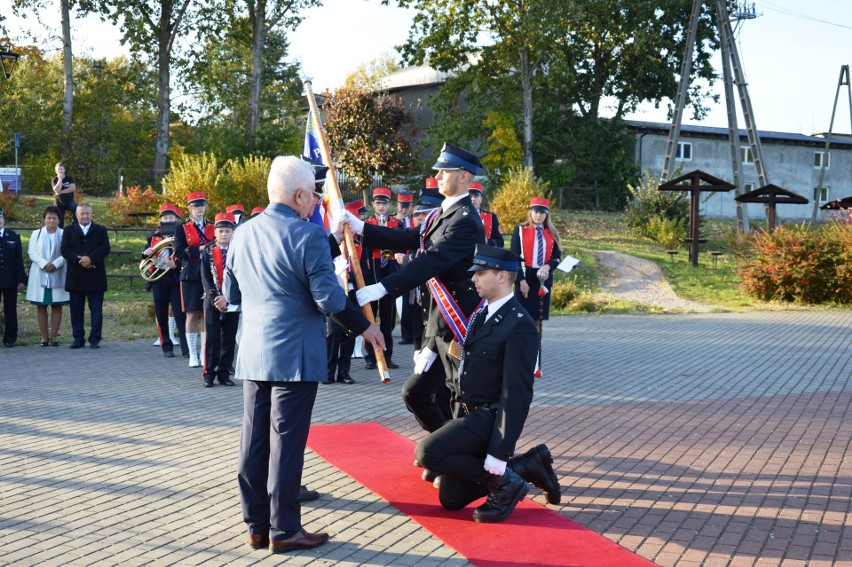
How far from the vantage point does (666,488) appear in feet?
21.0

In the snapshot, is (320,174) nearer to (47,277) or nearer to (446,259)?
(446,259)

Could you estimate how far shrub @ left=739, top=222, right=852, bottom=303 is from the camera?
846 inches

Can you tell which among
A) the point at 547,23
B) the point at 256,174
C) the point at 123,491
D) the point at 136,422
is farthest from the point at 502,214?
the point at 123,491

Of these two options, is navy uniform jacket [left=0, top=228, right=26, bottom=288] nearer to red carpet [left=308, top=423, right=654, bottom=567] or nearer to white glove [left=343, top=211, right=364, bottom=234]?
red carpet [left=308, top=423, right=654, bottom=567]

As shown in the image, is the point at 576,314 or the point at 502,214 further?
the point at 502,214

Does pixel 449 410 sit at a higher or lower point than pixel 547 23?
lower

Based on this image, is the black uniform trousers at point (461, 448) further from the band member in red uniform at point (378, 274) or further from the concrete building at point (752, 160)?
the concrete building at point (752, 160)

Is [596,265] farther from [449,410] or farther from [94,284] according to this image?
[449,410]

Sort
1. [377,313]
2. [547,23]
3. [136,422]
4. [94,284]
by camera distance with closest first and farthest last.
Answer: [136,422] < [377,313] < [94,284] < [547,23]

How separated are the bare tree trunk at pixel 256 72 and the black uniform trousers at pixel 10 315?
22855 mm

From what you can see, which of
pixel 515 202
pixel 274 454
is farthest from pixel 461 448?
pixel 515 202

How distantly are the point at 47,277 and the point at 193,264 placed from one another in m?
3.78

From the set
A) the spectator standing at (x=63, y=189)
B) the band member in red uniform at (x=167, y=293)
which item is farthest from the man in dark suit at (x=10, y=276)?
the spectator standing at (x=63, y=189)

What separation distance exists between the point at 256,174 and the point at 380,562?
21.2 m
